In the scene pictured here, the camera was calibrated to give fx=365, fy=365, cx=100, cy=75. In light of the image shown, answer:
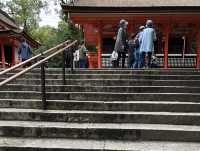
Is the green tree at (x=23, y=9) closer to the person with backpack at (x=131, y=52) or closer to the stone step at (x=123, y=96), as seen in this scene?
the person with backpack at (x=131, y=52)

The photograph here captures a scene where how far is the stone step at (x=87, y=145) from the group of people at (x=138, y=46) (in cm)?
505

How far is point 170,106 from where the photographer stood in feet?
21.5

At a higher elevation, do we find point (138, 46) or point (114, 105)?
point (138, 46)

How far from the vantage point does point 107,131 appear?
575cm

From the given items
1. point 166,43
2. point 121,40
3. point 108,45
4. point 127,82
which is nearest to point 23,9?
point 108,45

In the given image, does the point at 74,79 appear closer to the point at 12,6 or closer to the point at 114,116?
the point at 114,116

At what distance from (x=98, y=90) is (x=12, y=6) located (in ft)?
142

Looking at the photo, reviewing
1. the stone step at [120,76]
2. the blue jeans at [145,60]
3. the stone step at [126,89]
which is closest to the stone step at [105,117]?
the stone step at [126,89]

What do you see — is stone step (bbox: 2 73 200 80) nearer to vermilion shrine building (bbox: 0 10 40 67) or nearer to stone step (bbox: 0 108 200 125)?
stone step (bbox: 0 108 200 125)

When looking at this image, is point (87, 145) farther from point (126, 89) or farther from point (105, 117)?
point (126, 89)

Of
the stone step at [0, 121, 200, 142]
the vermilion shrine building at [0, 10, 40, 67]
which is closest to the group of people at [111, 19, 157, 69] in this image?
the stone step at [0, 121, 200, 142]

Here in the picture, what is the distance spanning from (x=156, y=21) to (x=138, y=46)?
129 inches

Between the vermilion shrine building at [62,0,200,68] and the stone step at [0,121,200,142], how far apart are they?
25.2 ft

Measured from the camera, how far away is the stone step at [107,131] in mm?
5680
